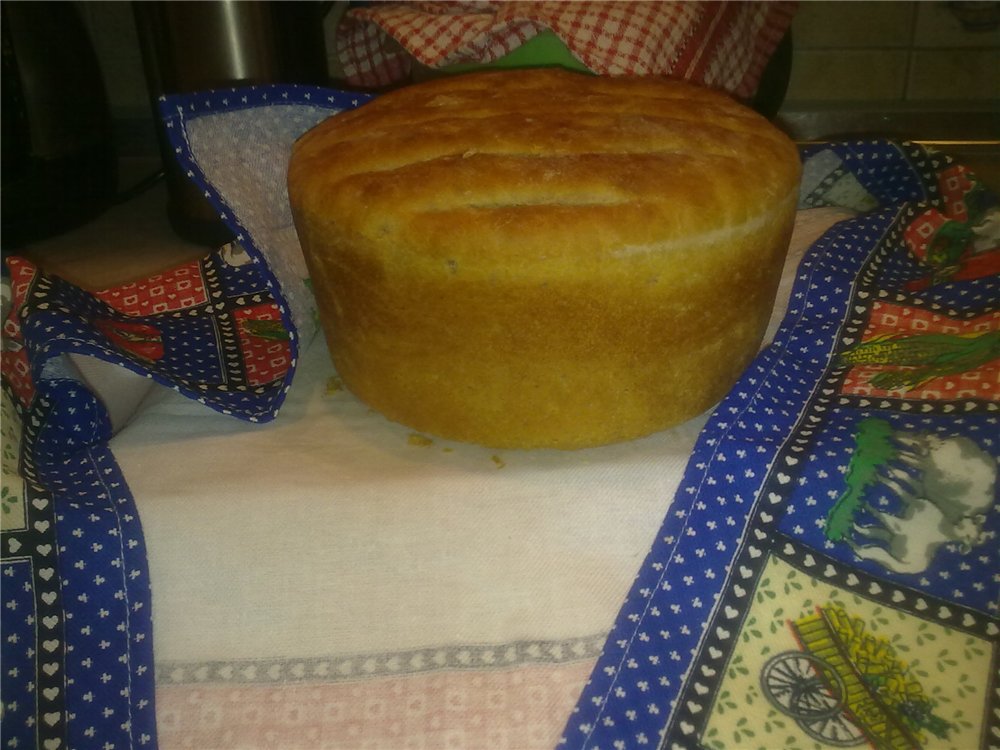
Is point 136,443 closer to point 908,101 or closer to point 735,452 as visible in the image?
point 735,452

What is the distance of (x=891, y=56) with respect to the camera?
1.15 metres

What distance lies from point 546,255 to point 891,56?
0.93 meters

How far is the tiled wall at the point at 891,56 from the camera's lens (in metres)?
1.12

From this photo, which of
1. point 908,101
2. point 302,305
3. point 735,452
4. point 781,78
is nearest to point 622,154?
point 735,452

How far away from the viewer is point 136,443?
56 cm

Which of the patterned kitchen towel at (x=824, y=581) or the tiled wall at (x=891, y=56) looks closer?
the patterned kitchen towel at (x=824, y=581)

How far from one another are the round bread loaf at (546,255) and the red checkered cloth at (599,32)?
0.50ft

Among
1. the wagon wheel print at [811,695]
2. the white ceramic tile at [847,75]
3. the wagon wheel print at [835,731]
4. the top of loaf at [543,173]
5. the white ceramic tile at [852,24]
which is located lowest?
the wagon wheel print at [835,731]

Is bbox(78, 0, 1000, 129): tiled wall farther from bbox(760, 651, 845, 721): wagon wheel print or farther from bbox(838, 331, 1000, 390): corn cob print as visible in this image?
bbox(760, 651, 845, 721): wagon wheel print

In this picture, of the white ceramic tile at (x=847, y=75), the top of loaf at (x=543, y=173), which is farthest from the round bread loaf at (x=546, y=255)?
the white ceramic tile at (x=847, y=75)

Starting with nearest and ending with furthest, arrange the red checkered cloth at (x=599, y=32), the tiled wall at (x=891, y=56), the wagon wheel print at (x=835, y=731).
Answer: the wagon wheel print at (x=835, y=731) → the red checkered cloth at (x=599, y=32) → the tiled wall at (x=891, y=56)

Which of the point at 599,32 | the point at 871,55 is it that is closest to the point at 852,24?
the point at 871,55

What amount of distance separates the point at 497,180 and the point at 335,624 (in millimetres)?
283

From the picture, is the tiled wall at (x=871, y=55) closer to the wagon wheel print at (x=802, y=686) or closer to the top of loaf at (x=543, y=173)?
the top of loaf at (x=543, y=173)
